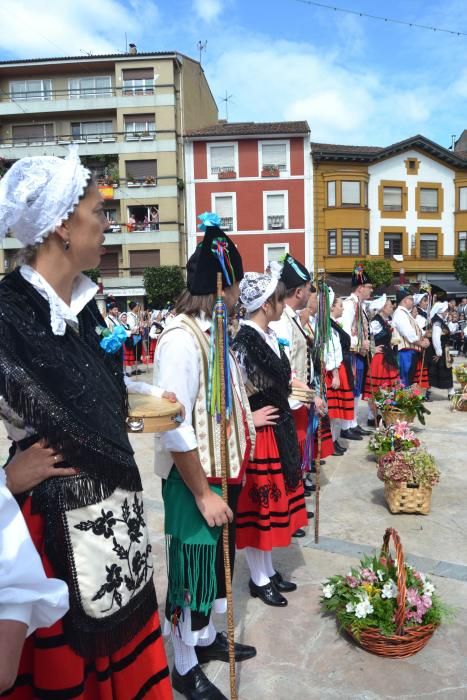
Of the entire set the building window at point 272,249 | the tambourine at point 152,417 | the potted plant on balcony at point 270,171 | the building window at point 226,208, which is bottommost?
the tambourine at point 152,417

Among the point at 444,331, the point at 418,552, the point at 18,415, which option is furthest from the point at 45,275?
the point at 444,331

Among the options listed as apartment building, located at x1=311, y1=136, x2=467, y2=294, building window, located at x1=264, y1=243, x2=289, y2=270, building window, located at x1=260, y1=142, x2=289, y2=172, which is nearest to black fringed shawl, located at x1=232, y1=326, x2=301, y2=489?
building window, located at x1=264, y1=243, x2=289, y2=270

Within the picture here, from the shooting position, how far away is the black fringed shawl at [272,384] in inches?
120

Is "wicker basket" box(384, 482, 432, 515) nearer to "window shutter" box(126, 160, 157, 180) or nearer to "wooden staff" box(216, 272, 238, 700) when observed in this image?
"wooden staff" box(216, 272, 238, 700)

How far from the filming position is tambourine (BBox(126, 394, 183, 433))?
1.58m

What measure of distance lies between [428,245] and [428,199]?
2610 millimetres

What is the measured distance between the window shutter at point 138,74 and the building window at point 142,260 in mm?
9269

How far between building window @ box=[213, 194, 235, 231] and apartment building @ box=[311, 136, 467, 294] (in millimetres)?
4553

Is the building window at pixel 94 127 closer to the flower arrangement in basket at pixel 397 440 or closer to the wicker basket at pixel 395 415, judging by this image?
the wicker basket at pixel 395 415

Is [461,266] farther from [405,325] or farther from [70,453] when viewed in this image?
[70,453]

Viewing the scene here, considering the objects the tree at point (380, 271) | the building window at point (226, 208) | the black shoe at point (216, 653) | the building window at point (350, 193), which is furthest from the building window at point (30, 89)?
the black shoe at point (216, 653)

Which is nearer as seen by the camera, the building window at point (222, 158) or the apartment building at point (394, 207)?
the building window at point (222, 158)

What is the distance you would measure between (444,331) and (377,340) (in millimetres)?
1798

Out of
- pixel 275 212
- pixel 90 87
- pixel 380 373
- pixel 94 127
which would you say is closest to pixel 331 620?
pixel 380 373
